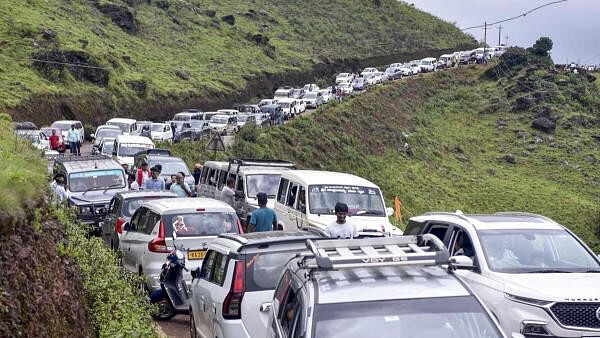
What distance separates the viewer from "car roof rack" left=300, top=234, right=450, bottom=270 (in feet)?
21.7

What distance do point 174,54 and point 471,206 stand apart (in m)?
29.6

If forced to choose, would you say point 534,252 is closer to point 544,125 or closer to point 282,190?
point 282,190

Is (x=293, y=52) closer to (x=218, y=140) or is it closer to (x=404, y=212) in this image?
(x=404, y=212)

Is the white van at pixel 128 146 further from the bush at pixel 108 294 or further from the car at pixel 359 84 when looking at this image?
the car at pixel 359 84

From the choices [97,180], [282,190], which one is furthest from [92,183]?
[282,190]

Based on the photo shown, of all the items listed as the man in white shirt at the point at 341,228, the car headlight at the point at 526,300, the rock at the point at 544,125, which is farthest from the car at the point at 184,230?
the rock at the point at 544,125

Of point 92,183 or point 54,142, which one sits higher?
point 54,142

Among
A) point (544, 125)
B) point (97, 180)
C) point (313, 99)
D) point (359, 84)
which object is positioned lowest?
point (544, 125)

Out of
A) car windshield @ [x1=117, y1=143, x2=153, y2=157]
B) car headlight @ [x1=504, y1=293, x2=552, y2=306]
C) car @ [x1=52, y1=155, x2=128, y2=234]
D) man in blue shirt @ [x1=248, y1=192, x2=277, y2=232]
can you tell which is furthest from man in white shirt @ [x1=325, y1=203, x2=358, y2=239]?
car windshield @ [x1=117, y1=143, x2=153, y2=157]

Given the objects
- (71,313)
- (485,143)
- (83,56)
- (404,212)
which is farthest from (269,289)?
(485,143)

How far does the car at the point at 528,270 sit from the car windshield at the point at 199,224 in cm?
345

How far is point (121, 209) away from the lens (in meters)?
18.1

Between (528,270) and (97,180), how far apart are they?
15247 millimetres

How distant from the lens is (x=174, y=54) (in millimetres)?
71438
